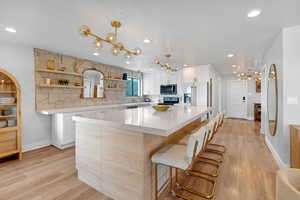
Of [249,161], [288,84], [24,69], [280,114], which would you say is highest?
[24,69]

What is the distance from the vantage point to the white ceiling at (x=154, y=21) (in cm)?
176

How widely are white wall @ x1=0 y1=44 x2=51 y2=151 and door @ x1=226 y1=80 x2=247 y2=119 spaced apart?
8675 mm

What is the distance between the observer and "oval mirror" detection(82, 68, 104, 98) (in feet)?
14.7

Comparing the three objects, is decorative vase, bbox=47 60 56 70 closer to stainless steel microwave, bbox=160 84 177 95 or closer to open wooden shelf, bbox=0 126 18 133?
open wooden shelf, bbox=0 126 18 133

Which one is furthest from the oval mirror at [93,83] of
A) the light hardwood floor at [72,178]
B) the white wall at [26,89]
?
the light hardwood floor at [72,178]

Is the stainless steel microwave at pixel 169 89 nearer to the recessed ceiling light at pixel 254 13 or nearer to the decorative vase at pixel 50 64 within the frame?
the decorative vase at pixel 50 64

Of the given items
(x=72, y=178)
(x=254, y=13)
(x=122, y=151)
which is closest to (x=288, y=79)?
(x=254, y=13)

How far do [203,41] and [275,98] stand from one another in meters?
1.84

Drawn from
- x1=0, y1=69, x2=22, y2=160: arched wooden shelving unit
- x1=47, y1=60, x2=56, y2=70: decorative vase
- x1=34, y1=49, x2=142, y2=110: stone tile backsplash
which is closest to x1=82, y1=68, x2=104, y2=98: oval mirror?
x1=34, y1=49, x2=142, y2=110: stone tile backsplash

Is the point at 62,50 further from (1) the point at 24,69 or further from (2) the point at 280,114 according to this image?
(2) the point at 280,114

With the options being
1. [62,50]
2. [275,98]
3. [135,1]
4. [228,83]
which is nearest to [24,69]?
[62,50]

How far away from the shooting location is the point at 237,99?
26.2ft

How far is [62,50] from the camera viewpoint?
353cm

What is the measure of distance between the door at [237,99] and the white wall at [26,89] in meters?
8.68
